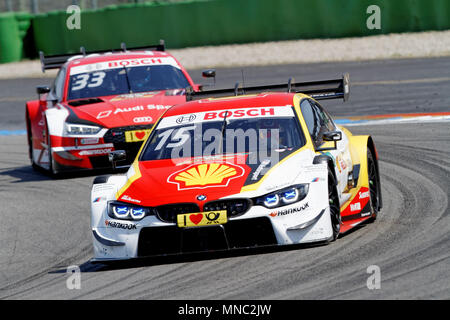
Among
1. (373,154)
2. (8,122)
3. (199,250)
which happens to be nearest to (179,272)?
(199,250)

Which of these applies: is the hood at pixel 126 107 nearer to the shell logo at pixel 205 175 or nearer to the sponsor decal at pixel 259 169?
the shell logo at pixel 205 175

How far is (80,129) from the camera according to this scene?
41.0ft

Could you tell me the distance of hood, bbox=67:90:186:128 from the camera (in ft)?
40.3

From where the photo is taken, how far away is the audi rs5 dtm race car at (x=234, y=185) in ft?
23.1

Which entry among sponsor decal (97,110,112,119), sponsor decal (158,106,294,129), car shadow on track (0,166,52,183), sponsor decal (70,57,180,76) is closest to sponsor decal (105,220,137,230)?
sponsor decal (158,106,294,129)

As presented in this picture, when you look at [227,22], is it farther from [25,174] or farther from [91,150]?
[91,150]

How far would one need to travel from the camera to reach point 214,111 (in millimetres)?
8445

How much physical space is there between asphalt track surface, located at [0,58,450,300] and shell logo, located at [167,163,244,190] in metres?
0.58

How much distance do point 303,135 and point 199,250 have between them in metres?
1.54

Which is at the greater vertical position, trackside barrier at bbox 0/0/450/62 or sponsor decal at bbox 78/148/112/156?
trackside barrier at bbox 0/0/450/62

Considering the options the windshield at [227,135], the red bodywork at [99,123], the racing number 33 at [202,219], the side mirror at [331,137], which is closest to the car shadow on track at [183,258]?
the racing number 33 at [202,219]

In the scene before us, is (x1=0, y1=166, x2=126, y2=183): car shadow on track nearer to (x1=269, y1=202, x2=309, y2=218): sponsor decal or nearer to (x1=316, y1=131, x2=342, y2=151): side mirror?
(x1=316, y1=131, x2=342, y2=151): side mirror

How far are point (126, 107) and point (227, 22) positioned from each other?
54.8 feet

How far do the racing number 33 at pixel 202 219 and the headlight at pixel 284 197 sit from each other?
0.29 metres
